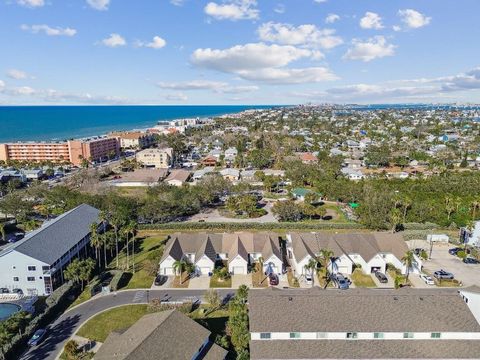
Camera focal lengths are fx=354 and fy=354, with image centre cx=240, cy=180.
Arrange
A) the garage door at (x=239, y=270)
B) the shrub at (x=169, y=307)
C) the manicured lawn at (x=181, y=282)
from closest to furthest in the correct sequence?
the shrub at (x=169, y=307), the manicured lawn at (x=181, y=282), the garage door at (x=239, y=270)

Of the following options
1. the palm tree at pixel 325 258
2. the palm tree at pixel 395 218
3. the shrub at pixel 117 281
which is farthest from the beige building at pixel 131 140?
the palm tree at pixel 325 258

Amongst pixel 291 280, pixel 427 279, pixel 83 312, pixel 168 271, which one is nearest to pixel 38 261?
pixel 83 312

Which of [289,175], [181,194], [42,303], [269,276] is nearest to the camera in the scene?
[42,303]

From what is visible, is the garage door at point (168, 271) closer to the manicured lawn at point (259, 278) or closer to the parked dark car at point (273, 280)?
the manicured lawn at point (259, 278)

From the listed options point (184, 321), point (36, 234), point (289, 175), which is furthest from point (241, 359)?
point (289, 175)

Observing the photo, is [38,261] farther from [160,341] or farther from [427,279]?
[427,279]

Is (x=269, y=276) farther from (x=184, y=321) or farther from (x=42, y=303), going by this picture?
(x=42, y=303)

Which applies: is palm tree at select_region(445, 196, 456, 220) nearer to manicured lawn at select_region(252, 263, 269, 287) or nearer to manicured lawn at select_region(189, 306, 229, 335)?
manicured lawn at select_region(252, 263, 269, 287)
